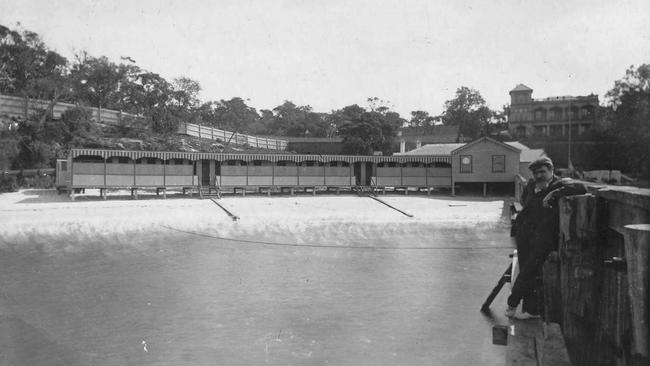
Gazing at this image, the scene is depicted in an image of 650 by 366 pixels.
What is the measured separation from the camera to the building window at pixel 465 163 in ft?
110

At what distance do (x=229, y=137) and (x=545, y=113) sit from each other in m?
45.3

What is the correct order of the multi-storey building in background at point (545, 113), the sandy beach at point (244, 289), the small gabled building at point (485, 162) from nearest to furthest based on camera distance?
1. the sandy beach at point (244, 289)
2. the small gabled building at point (485, 162)
3. the multi-storey building in background at point (545, 113)

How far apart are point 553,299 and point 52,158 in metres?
39.0

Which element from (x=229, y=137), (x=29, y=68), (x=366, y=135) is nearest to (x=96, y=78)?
(x=29, y=68)

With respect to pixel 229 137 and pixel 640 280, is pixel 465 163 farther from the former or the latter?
pixel 229 137

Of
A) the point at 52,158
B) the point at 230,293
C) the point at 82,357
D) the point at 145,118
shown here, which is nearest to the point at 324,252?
the point at 230,293

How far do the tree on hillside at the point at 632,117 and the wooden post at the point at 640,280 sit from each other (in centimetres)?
3853

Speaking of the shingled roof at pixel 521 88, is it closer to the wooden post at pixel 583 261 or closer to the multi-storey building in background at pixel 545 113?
the multi-storey building in background at pixel 545 113

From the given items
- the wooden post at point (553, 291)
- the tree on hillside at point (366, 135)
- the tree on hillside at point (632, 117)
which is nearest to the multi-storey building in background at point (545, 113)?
the tree on hillside at point (632, 117)

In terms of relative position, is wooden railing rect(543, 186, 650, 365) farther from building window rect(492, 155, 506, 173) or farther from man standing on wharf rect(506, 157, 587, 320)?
building window rect(492, 155, 506, 173)

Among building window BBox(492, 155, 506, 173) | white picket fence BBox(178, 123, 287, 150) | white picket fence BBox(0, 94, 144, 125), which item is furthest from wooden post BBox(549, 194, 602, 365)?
white picket fence BBox(178, 123, 287, 150)

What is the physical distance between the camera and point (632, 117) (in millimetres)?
43844

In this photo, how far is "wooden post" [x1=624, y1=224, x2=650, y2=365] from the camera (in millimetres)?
2746

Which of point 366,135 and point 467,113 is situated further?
point 467,113
